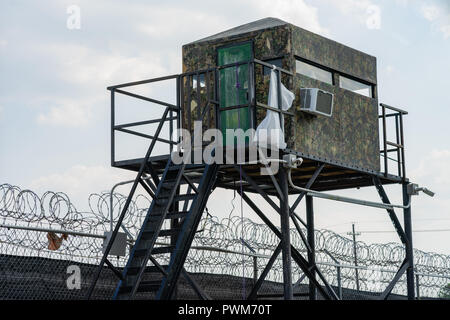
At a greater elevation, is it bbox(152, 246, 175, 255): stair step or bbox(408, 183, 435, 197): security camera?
bbox(408, 183, 435, 197): security camera

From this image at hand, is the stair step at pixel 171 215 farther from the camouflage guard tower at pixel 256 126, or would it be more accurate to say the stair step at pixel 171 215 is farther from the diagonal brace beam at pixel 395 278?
the diagonal brace beam at pixel 395 278

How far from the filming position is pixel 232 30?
1820 centimetres

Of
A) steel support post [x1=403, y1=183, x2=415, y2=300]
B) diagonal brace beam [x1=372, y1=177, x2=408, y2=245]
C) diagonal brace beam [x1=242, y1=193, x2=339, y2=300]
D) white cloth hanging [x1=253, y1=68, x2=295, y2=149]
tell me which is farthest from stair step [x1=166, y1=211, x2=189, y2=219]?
steel support post [x1=403, y1=183, x2=415, y2=300]

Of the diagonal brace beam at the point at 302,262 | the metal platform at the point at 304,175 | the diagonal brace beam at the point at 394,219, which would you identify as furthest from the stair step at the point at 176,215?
the diagonal brace beam at the point at 394,219

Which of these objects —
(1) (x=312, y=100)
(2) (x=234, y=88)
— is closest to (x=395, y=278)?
(1) (x=312, y=100)

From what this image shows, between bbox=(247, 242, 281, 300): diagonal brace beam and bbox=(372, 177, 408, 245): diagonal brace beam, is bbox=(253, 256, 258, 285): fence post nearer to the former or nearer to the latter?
bbox=(247, 242, 281, 300): diagonal brace beam

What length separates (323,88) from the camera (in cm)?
1770

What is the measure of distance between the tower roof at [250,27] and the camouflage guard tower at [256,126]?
0.04 metres

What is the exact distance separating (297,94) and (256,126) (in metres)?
1.07

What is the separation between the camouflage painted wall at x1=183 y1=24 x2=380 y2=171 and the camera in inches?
663

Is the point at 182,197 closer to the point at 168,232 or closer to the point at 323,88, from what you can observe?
the point at 168,232

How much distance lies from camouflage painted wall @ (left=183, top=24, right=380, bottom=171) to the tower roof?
0.42 feet

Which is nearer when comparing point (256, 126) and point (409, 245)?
point (256, 126)
